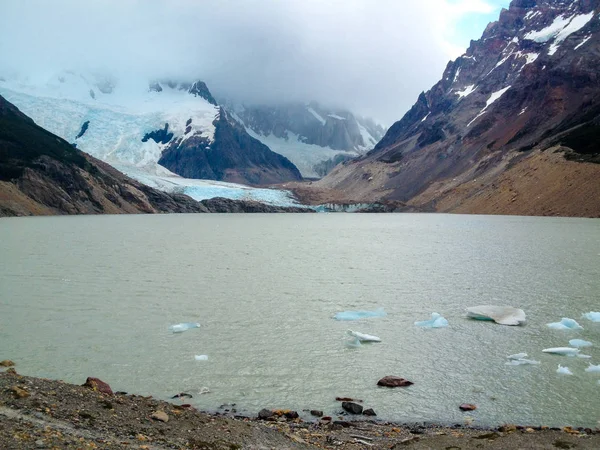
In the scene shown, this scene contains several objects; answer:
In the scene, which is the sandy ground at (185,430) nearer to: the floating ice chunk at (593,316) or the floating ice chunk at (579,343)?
the floating ice chunk at (579,343)

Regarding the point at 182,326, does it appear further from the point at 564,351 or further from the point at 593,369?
the point at 593,369

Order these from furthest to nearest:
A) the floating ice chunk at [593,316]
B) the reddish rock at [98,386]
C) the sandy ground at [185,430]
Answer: the floating ice chunk at [593,316] → the reddish rock at [98,386] → the sandy ground at [185,430]

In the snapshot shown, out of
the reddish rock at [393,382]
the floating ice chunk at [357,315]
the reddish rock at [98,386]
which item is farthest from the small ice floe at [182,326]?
the reddish rock at [393,382]

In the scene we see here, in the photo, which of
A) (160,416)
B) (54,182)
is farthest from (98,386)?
(54,182)

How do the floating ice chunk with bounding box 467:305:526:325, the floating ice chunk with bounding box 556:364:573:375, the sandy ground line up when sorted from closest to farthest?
the sandy ground → the floating ice chunk with bounding box 556:364:573:375 → the floating ice chunk with bounding box 467:305:526:325

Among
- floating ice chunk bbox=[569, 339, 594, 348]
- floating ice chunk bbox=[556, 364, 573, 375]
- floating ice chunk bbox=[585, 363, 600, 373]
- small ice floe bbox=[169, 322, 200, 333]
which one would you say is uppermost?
floating ice chunk bbox=[569, 339, 594, 348]

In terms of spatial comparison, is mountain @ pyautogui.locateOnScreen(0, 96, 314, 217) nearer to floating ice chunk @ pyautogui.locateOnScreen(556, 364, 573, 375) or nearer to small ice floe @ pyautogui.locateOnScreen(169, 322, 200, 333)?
small ice floe @ pyautogui.locateOnScreen(169, 322, 200, 333)

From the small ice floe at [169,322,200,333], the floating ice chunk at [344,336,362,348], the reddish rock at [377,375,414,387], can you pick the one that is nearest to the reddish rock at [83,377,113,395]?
the small ice floe at [169,322,200,333]
